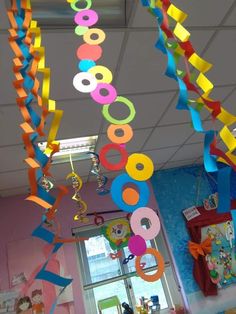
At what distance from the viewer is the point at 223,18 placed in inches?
57.1

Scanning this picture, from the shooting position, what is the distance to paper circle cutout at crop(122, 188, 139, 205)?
0.58m

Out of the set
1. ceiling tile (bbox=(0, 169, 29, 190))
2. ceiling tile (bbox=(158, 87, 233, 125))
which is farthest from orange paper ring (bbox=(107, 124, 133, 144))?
ceiling tile (bbox=(0, 169, 29, 190))

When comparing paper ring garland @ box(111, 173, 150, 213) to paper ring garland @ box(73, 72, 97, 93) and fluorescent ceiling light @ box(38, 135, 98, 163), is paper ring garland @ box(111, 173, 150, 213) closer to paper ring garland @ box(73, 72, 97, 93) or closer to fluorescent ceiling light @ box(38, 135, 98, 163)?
paper ring garland @ box(73, 72, 97, 93)

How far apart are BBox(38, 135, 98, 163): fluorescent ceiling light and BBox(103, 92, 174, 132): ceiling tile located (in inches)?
12.1

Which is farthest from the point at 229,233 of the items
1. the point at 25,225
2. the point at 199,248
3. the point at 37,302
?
the point at 25,225

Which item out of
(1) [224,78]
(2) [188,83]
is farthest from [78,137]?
(2) [188,83]

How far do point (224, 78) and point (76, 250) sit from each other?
239 centimetres

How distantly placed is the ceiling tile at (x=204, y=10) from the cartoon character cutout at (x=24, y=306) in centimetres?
283

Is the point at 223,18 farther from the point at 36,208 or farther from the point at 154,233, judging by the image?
the point at 36,208

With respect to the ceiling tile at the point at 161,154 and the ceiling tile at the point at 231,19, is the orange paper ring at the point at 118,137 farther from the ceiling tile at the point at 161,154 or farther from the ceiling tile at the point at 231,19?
the ceiling tile at the point at 161,154

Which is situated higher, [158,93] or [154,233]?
[158,93]

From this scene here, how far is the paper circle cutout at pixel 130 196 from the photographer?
1.91 ft

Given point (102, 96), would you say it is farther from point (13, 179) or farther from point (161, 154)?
point (161, 154)

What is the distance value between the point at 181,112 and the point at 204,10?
1.02m
